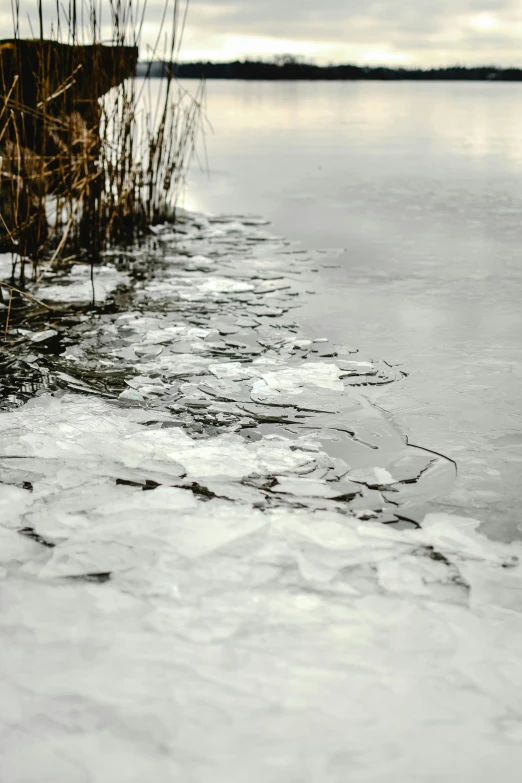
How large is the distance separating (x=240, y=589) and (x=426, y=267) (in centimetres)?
225

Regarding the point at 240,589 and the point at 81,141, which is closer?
the point at 240,589

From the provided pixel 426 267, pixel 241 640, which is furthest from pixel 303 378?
pixel 426 267

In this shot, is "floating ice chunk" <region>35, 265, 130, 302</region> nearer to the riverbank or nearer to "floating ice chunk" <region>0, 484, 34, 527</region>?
the riverbank

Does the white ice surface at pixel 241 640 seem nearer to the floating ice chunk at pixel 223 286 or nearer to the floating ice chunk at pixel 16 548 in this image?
the floating ice chunk at pixel 16 548

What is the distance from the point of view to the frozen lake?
155cm

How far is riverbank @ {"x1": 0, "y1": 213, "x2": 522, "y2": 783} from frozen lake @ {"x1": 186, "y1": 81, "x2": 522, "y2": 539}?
112mm

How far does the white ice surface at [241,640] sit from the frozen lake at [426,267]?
0.25m

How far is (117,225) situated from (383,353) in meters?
1.77

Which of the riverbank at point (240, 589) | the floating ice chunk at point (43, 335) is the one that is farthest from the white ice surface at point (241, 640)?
the floating ice chunk at point (43, 335)

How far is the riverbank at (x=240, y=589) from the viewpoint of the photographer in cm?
83

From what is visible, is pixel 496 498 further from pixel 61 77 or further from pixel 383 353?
pixel 61 77

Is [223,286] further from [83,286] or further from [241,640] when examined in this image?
[241,640]

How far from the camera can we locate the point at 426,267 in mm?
3041

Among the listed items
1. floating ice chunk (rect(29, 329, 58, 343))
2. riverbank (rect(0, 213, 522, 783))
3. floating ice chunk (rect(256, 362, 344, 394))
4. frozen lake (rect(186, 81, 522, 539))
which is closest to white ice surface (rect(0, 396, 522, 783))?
riverbank (rect(0, 213, 522, 783))
